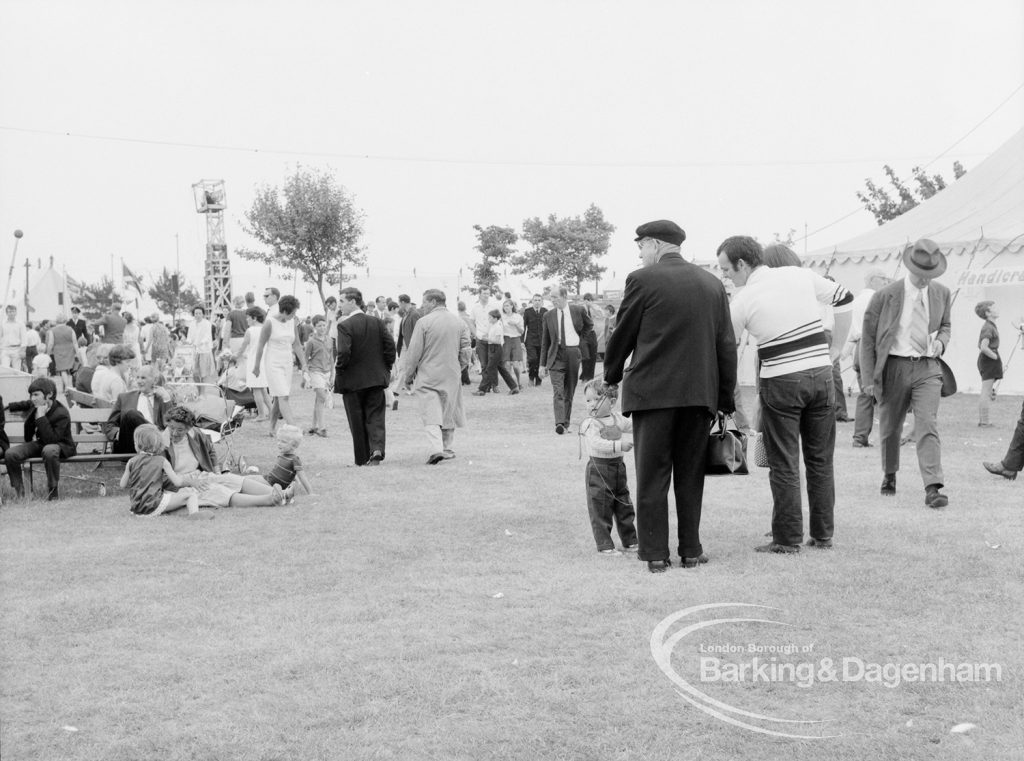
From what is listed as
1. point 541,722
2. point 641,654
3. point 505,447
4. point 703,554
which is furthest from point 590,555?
point 505,447

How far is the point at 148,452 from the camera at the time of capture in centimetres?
948

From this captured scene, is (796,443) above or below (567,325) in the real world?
below

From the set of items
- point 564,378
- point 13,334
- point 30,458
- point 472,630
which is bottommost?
point 472,630

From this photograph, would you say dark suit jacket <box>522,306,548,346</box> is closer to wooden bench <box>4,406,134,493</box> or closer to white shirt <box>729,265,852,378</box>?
wooden bench <box>4,406,134,493</box>

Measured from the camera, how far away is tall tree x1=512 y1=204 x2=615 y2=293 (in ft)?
188

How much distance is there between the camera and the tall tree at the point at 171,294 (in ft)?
240

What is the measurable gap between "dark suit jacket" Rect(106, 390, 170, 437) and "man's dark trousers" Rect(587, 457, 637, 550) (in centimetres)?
507

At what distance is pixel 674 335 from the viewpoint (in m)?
6.35

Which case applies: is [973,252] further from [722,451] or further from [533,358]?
[722,451]

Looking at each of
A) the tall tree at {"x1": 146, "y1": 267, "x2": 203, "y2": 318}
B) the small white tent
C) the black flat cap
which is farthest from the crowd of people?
the tall tree at {"x1": 146, "y1": 267, "x2": 203, "y2": 318}

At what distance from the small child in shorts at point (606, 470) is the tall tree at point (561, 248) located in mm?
50083

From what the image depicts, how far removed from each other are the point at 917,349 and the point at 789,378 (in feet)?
7.09

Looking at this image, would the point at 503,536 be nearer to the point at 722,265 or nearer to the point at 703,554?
the point at 703,554

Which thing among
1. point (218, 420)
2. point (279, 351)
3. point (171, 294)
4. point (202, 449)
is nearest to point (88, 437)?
point (218, 420)
